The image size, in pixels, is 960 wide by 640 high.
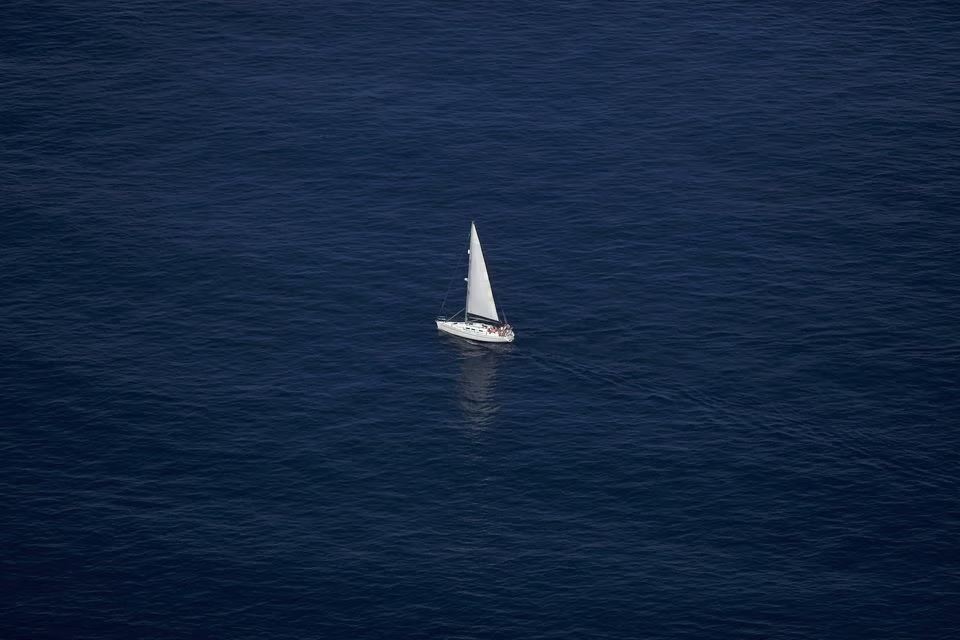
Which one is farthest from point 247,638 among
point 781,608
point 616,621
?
point 781,608

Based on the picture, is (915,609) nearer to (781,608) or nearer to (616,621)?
(781,608)

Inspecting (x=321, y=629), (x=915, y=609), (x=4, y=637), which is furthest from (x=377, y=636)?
(x=915, y=609)

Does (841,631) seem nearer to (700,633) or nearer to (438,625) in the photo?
(700,633)

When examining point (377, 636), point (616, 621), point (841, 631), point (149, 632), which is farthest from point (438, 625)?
point (841, 631)

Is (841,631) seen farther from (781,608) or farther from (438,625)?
(438,625)

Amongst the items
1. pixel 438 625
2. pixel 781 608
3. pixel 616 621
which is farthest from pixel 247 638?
pixel 781 608

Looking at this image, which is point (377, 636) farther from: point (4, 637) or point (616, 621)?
point (4, 637)
